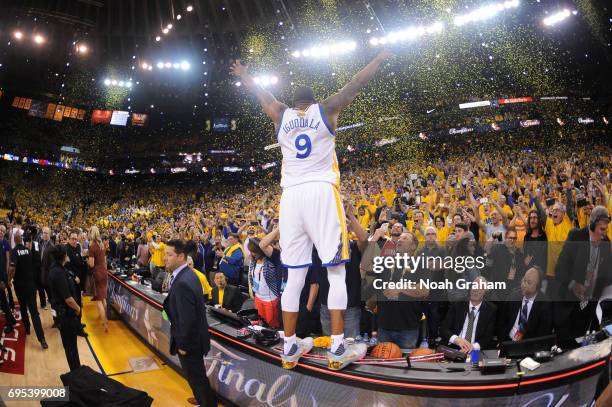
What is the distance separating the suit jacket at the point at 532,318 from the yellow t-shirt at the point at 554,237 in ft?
4.63

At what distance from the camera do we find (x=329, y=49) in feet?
69.8

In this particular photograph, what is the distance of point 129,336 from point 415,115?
2329 centimetres

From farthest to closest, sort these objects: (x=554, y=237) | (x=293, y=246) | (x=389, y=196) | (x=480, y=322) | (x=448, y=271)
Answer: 1. (x=389, y=196)
2. (x=554, y=237)
3. (x=448, y=271)
4. (x=480, y=322)
5. (x=293, y=246)

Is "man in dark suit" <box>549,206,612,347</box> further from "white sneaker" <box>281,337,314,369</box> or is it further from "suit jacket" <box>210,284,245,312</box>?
"suit jacket" <box>210,284,245,312</box>

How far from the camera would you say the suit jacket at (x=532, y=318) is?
12.7ft

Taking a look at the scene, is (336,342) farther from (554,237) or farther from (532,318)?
(554,237)

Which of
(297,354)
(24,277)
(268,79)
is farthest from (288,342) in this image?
(268,79)

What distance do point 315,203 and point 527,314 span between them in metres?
2.37

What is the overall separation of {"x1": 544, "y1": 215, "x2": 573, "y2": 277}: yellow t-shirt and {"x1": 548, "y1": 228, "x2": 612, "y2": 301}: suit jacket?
1.58 feet

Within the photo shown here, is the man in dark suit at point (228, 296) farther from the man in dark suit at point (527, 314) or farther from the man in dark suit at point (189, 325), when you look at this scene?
the man in dark suit at point (527, 314)

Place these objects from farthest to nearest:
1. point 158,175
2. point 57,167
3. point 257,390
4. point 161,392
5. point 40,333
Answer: point 158,175 → point 57,167 → point 40,333 → point 161,392 → point 257,390

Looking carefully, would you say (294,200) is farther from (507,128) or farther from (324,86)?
(507,128)

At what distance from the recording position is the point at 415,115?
27.4m

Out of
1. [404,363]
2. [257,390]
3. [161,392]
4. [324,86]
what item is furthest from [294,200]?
[324,86]
